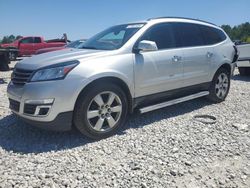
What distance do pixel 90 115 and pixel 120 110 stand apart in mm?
537

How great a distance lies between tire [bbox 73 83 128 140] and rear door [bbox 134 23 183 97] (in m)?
0.42

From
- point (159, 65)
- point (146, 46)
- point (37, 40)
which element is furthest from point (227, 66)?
point (37, 40)

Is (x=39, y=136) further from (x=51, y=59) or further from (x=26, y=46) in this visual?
(x=26, y=46)

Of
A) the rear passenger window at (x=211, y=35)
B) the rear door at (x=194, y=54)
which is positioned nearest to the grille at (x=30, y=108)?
the rear door at (x=194, y=54)

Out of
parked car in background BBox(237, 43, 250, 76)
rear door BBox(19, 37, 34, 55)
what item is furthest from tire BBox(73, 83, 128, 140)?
rear door BBox(19, 37, 34, 55)

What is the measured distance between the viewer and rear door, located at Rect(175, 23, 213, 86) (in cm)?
498

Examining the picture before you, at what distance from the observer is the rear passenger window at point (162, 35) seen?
4500 mm

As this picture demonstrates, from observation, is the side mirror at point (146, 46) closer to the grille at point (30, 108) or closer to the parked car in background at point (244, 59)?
the grille at point (30, 108)

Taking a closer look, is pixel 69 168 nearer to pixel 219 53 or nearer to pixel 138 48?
pixel 138 48

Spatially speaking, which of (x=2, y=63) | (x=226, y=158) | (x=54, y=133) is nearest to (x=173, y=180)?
(x=226, y=158)

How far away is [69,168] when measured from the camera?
309 cm

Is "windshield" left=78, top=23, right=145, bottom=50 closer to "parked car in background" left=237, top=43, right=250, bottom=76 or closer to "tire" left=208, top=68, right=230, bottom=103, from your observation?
"tire" left=208, top=68, right=230, bottom=103

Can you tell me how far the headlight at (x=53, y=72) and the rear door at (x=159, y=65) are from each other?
115 cm

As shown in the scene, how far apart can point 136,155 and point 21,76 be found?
199 cm
